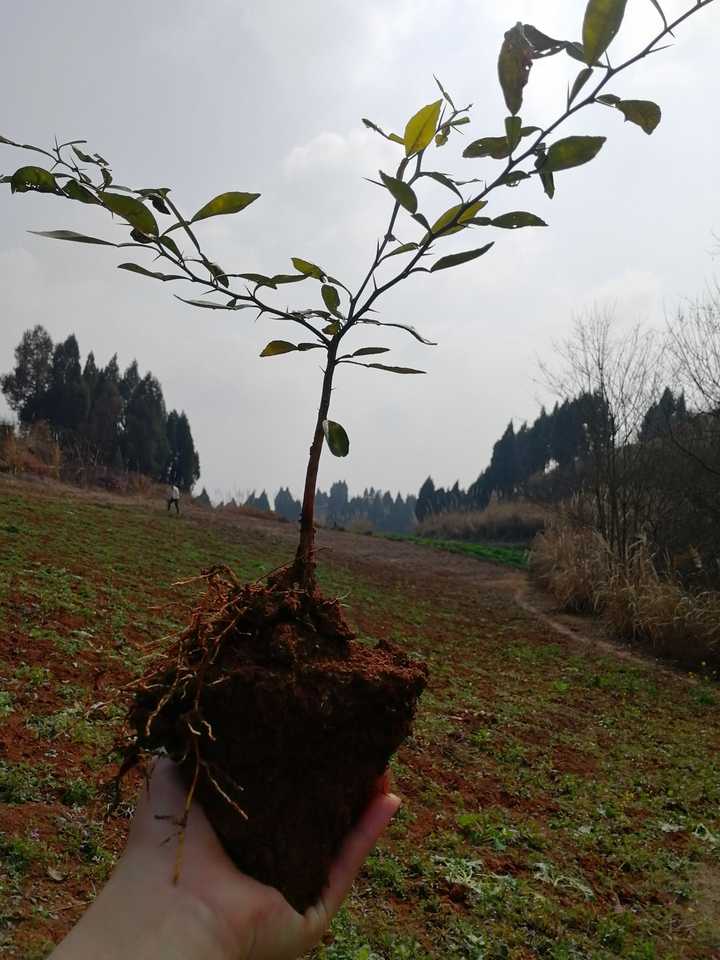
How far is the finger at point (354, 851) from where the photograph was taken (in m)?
1.23

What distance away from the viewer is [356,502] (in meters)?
73.6

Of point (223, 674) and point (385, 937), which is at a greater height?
point (223, 674)

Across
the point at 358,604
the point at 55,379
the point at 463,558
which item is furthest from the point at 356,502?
the point at 358,604

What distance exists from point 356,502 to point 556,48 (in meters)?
72.7

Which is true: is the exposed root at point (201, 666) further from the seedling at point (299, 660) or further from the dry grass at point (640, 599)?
the dry grass at point (640, 599)

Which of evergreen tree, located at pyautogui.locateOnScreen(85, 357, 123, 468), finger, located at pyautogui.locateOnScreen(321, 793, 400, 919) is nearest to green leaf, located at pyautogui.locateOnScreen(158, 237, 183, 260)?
finger, located at pyautogui.locateOnScreen(321, 793, 400, 919)

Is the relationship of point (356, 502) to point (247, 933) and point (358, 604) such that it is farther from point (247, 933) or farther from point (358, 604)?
point (247, 933)

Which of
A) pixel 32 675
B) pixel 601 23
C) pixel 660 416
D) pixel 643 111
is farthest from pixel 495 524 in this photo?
pixel 601 23

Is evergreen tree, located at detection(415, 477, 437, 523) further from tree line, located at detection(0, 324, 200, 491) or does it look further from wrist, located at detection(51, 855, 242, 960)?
wrist, located at detection(51, 855, 242, 960)

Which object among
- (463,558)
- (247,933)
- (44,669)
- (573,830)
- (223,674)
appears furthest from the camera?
(463,558)

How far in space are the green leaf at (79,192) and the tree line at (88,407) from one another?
2466cm

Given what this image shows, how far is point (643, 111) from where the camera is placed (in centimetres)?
99

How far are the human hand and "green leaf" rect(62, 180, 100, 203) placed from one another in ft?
3.02

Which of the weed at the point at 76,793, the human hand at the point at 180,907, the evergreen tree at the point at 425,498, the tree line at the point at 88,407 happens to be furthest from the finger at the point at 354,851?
the evergreen tree at the point at 425,498
